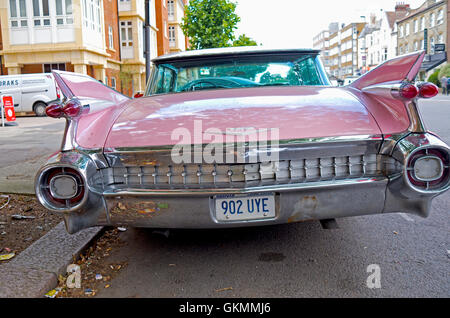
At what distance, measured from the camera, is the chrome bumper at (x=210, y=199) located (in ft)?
7.97

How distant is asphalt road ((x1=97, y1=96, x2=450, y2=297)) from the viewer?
2521 millimetres

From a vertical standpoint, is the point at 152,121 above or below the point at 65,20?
below

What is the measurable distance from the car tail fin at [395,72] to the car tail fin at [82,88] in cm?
194

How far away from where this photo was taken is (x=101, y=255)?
3.17 metres

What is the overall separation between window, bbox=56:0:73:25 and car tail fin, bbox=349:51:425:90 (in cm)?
2462

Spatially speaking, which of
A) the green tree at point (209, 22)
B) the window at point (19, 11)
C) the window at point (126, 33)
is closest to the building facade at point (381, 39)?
the window at point (126, 33)

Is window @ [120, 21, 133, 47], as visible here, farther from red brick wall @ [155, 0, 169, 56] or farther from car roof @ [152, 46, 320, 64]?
car roof @ [152, 46, 320, 64]

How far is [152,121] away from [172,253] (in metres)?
1.08

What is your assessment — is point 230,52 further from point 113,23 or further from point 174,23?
point 174,23

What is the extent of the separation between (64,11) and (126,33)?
26.6 ft

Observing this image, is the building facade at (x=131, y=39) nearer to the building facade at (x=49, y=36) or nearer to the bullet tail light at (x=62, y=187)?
the building facade at (x=49, y=36)

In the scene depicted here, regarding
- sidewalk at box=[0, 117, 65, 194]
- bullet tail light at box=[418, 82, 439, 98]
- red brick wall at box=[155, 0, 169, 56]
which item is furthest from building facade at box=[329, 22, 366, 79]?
bullet tail light at box=[418, 82, 439, 98]
